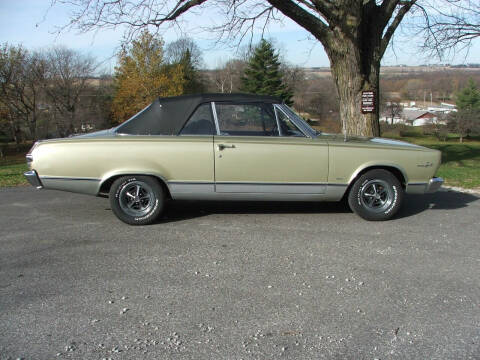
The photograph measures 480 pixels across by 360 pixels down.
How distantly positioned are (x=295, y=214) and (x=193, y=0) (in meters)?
6.90

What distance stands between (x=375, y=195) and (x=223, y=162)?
201cm

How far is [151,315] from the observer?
287 centimetres

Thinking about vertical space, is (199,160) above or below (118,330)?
above

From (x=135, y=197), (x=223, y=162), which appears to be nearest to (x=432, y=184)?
(x=223, y=162)

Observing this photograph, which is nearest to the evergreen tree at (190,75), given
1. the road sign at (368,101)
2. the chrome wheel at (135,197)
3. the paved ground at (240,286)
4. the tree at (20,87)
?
the tree at (20,87)

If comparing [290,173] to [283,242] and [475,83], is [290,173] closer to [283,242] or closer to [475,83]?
[283,242]

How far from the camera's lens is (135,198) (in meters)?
4.98

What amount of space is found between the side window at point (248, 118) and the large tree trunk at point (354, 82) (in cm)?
457

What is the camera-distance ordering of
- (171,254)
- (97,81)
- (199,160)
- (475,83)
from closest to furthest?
(171,254) < (199,160) < (97,81) < (475,83)

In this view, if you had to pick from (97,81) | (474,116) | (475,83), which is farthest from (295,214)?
(475,83)

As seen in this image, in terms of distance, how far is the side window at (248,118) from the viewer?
5.19 meters

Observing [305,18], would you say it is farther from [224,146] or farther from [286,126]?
[224,146]

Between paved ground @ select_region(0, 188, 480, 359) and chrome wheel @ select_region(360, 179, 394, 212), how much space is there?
0.25 m

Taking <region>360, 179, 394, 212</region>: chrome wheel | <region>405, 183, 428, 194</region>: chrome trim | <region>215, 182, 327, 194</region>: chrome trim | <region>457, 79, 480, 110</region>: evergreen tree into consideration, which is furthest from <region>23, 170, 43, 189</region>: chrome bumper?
<region>457, 79, 480, 110</region>: evergreen tree
